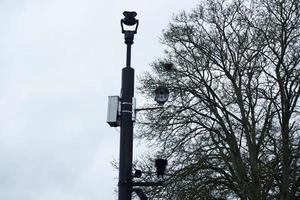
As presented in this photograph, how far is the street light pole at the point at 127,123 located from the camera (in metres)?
9.06

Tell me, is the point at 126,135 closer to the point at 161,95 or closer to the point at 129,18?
the point at 161,95

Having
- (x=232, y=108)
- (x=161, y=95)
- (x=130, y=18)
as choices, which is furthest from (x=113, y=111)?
(x=232, y=108)

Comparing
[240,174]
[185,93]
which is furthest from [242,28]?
[240,174]

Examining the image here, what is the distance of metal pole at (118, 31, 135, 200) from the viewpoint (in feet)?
29.7

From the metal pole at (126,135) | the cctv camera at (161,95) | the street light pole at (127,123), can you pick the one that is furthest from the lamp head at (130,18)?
the cctv camera at (161,95)

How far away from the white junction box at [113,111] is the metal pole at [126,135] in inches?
4.7

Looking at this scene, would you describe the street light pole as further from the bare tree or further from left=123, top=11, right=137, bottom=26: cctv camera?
the bare tree

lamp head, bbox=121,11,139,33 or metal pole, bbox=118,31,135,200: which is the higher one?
lamp head, bbox=121,11,139,33

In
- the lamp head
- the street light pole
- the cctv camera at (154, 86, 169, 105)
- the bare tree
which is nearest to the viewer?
the street light pole

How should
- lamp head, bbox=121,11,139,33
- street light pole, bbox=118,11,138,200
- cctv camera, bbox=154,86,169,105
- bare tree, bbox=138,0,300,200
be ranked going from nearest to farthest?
street light pole, bbox=118,11,138,200 < cctv camera, bbox=154,86,169,105 < lamp head, bbox=121,11,139,33 < bare tree, bbox=138,0,300,200

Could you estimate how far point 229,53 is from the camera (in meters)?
23.5

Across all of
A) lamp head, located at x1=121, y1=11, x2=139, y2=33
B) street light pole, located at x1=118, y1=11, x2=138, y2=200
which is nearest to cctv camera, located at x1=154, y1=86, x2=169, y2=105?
street light pole, located at x1=118, y1=11, x2=138, y2=200

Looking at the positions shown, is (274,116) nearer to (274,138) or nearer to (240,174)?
(274,138)

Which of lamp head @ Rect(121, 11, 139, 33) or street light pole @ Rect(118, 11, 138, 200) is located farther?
lamp head @ Rect(121, 11, 139, 33)
